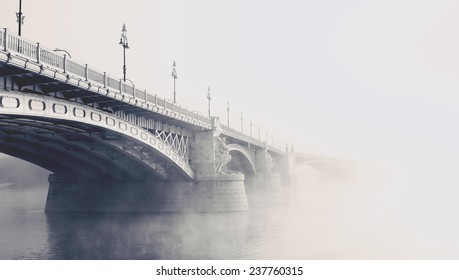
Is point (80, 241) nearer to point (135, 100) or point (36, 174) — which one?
point (135, 100)

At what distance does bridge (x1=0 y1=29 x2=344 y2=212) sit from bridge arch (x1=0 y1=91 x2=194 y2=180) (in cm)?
6

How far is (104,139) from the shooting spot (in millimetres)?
28500

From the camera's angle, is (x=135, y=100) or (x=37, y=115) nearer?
(x=37, y=115)

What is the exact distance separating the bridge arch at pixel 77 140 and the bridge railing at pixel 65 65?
1504mm

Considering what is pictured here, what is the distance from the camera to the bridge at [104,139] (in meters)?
17.2

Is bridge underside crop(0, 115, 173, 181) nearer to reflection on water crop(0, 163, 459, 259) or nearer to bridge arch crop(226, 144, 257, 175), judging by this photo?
reflection on water crop(0, 163, 459, 259)

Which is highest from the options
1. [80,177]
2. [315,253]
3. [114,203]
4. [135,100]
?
[135,100]

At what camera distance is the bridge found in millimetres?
17250

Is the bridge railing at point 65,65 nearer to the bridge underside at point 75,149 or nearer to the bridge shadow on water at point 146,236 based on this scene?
the bridge underside at point 75,149

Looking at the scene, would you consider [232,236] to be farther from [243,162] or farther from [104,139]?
[243,162]

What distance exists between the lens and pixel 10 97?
53.2 feet

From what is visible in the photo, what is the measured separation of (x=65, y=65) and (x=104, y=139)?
1086 cm

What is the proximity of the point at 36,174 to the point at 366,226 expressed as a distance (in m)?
81.3
